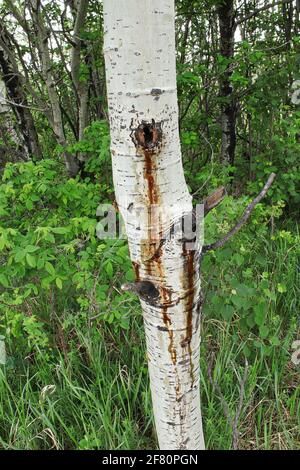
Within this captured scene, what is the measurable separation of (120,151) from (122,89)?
142 millimetres

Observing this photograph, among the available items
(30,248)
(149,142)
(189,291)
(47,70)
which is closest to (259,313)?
(189,291)

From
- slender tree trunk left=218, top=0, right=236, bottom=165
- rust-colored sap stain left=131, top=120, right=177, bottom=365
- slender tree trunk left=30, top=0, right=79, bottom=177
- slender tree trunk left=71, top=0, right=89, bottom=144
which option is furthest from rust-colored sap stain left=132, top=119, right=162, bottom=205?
slender tree trunk left=218, top=0, right=236, bottom=165

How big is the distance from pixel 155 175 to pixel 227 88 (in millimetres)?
3156

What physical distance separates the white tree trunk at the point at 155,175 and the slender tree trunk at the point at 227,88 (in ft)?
9.02

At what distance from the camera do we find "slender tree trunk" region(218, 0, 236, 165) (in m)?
3.54

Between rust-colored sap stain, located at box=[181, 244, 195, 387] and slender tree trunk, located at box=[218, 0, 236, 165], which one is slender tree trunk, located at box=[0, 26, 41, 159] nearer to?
slender tree trunk, located at box=[218, 0, 236, 165]

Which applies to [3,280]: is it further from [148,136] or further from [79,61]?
[79,61]

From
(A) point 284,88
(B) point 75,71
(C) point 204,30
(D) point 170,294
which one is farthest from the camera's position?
(C) point 204,30

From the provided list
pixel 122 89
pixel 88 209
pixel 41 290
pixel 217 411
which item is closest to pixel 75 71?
pixel 88 209

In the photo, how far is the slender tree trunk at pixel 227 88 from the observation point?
3.54 m

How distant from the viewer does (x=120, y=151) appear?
941mm

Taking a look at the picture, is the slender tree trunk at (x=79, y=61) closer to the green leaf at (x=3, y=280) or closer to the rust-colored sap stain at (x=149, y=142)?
the green leaf at (x=3, y=280)

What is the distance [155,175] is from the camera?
0.94 m
